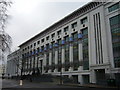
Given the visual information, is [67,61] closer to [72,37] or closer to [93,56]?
[72,37]

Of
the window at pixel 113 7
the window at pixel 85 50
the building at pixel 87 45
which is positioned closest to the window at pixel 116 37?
the building at pixel 87 45

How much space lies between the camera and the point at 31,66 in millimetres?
87562

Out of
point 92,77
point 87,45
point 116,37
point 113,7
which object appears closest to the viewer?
point 116,37

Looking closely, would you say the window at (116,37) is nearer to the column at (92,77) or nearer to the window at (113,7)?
the window at (113,7)

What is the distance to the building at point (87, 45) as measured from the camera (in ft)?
132

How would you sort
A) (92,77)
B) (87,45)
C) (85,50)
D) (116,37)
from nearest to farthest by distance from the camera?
(116,37)
(92,77)
(87,45)
(85,50)

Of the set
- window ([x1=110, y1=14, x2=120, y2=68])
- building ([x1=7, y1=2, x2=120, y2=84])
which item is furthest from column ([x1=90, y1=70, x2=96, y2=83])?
window ([x1=110, y1=14, x2=120, y2=68])

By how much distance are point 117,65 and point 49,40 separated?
37.8 m

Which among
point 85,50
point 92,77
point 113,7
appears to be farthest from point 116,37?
point 92,77

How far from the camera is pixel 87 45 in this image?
159 feet

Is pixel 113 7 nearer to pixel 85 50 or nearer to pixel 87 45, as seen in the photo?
pixel 87 45

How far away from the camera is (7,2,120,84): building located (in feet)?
132

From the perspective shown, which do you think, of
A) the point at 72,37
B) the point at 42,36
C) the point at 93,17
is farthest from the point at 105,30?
the point at 42,36

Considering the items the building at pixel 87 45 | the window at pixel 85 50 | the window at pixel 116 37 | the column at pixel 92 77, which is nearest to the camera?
the window at pixel 116 37
